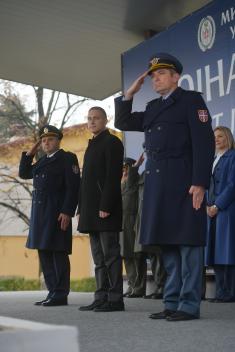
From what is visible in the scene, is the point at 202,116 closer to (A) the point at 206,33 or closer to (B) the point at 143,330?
(B) the point at 143,330

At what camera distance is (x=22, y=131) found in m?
24.7

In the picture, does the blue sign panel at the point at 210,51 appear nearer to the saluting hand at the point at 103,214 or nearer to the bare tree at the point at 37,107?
the saluting hand at the point at 103,214

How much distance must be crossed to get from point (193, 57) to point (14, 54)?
12.7ft

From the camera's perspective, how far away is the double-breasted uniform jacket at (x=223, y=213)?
584 cm

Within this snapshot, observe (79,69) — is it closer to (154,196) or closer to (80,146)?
(154,196)

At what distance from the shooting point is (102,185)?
197 inches

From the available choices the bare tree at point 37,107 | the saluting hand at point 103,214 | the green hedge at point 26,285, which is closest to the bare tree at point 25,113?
the bare tree at point 37,107

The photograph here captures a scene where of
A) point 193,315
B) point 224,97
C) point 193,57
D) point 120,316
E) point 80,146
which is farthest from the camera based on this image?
point 80,146

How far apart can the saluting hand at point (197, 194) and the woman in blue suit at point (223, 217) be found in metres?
1.85

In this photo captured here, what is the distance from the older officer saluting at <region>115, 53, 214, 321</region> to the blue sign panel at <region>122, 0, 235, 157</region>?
7.99 feet

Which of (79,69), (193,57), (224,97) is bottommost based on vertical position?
(224,97)

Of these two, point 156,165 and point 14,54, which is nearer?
point 156,165

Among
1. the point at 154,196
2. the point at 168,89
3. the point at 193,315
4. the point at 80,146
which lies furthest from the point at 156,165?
the point at 80,146

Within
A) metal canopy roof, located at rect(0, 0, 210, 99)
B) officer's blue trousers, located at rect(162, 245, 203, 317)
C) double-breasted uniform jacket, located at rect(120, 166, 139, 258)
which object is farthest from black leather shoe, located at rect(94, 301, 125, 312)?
metal canopy roof, located at rect(0, 0, 210, 99)
